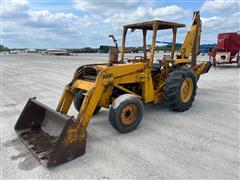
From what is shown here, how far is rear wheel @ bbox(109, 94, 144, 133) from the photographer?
4141mm

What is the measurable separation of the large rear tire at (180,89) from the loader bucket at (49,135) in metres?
2.45

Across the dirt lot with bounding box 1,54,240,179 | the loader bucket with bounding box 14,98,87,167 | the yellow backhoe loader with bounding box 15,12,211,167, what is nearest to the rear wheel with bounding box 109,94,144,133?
the yellow backhoe loader with bounding box 15,12,211,167

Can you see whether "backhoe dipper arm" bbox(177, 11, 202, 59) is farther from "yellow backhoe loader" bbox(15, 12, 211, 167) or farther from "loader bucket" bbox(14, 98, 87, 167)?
"loader bucket" bbox(14, 98, 87, 167)

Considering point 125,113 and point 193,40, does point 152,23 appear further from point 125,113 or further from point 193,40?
point 125,113

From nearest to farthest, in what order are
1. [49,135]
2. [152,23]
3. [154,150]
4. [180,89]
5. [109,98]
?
[154,150], [49,135], [109,98], [152,23], [180,89]

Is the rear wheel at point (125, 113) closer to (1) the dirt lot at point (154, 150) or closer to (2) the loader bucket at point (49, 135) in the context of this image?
(1) the dirt lot at point (154, 150)

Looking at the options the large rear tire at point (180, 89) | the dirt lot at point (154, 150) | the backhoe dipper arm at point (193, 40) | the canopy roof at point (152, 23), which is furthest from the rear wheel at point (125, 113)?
the backhoe dipper arm at point (193, 40)

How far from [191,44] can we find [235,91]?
2.74 meters

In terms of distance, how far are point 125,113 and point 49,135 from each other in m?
1.44

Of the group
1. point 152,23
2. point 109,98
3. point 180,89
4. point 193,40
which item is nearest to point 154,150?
point 109,98

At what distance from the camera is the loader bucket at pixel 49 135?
10.6 ft

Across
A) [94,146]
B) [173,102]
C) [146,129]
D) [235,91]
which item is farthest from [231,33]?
[94,146]

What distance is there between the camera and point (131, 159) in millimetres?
3400

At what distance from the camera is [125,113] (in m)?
4.33
